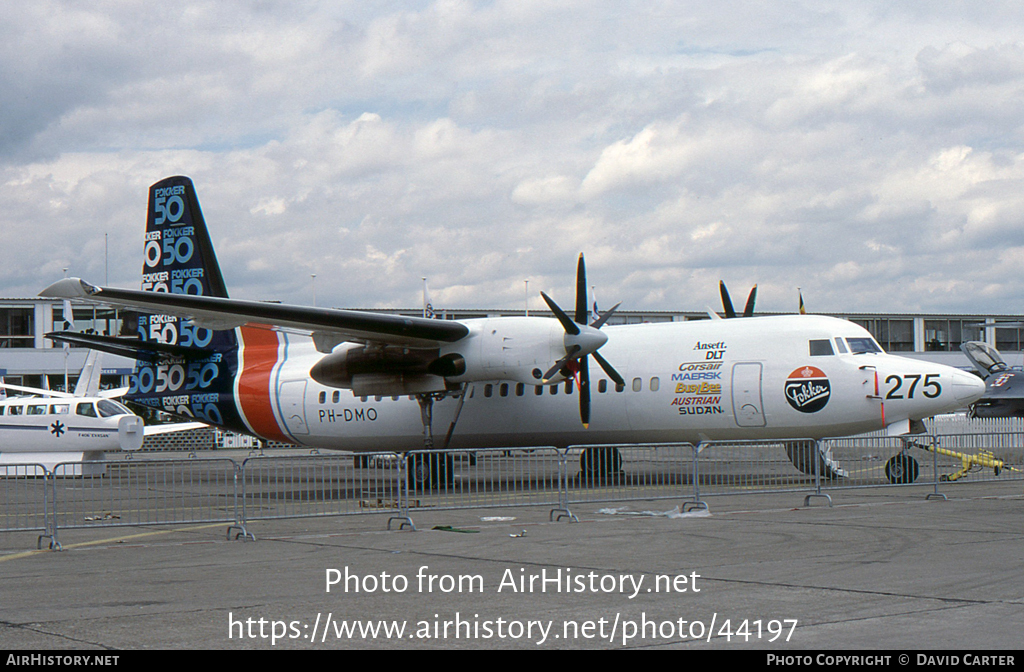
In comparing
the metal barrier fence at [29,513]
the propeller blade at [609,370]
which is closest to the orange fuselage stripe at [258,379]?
the metal barrier fence at [29,513]

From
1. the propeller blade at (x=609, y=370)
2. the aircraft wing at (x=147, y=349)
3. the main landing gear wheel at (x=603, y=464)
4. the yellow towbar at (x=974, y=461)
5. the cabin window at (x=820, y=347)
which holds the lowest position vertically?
the yellow towbar at (x=974, y=461)

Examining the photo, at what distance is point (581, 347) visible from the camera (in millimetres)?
18734

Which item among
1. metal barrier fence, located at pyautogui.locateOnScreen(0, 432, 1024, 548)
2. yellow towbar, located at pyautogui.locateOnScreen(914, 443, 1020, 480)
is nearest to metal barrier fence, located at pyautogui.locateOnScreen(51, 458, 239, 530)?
metal barrier fence, located at pyautogui.locateOnScreen(0, 432, 1024, 548)

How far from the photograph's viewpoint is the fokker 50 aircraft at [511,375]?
1820cm

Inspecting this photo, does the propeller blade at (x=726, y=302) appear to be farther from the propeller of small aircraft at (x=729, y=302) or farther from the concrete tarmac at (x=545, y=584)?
the concrete tarmac at (x=545, y=584)

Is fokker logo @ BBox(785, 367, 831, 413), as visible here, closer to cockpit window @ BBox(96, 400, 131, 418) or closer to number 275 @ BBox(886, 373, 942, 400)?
number 275 @ BBox(886, 373, 942, 400)

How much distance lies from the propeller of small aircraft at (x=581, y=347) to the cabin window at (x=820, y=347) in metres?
3.74

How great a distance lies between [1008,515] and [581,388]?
8.71 m

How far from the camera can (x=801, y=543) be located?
1023cm

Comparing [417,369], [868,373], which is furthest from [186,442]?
[868,373]

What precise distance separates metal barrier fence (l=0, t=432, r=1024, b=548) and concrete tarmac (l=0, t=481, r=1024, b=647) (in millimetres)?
447

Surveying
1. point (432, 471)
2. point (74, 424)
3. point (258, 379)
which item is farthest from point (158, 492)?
point (74, 424)

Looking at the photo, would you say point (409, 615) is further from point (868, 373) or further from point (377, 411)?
point (377, 411)

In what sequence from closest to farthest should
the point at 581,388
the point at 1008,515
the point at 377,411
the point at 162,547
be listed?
the point at 162,547 < the point at 1008,515 < the point at 581,388 < the point at 377,411
